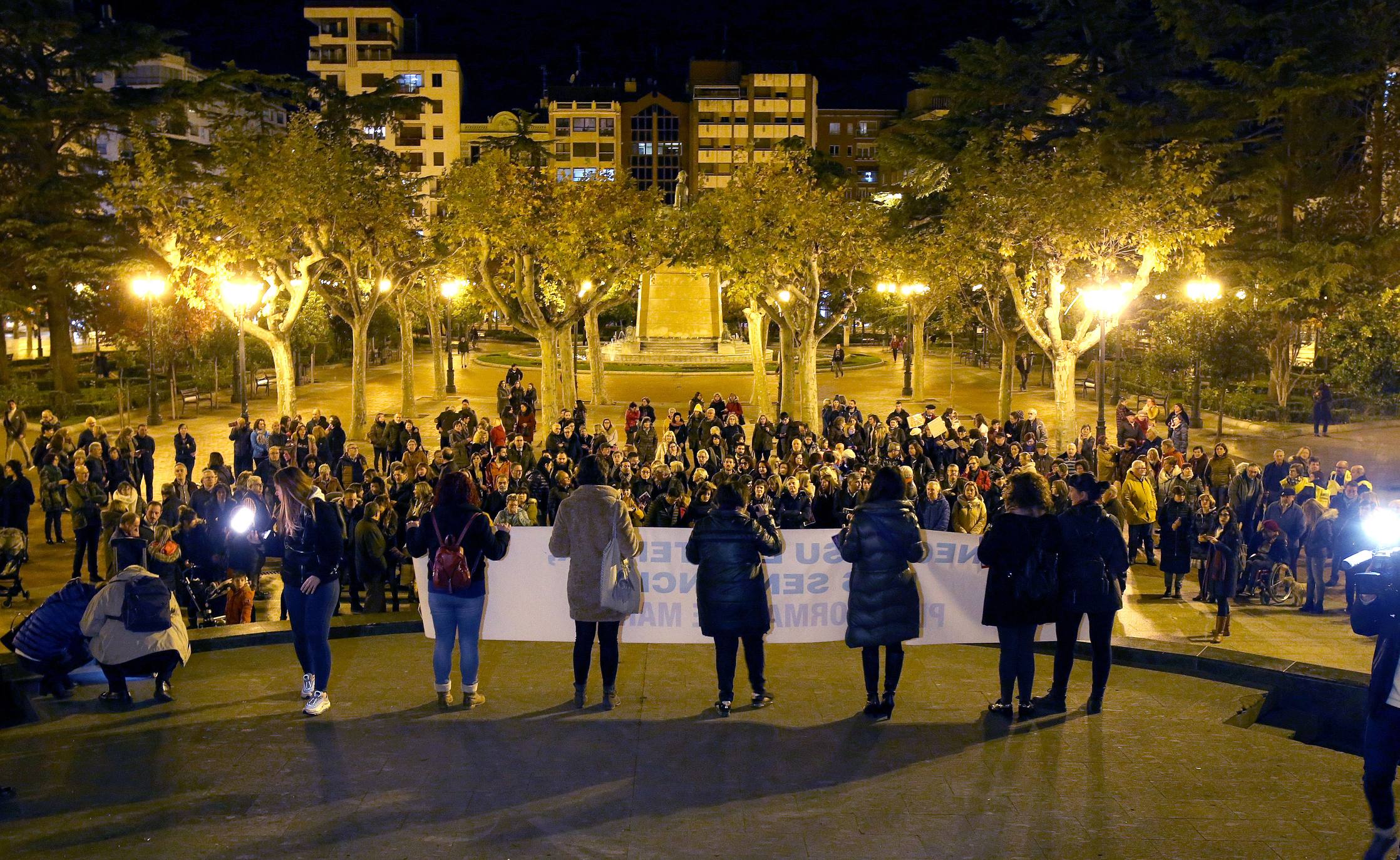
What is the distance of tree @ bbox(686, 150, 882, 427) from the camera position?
1256 inches

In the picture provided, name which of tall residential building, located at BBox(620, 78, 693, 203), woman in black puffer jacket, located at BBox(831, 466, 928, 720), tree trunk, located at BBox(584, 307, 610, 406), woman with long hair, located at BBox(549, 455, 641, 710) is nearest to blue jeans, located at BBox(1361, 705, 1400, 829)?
woman in black puffer jacket, located at BBox(831, 466, 928, 720)

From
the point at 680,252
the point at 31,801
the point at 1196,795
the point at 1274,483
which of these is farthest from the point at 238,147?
the point at 1196,795

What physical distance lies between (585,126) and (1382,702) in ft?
432

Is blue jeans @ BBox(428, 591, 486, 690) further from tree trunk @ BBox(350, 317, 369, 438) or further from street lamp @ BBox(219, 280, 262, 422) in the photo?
tree trunk @ BBox(350, 317, 369, 438)

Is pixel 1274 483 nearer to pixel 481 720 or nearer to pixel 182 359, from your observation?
pixel 481 720

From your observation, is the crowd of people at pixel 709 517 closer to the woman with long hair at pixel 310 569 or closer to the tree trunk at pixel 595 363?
the woman with long hair at pixel 310 569

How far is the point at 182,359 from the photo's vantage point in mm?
41719

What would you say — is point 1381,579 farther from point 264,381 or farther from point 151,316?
point 264,381

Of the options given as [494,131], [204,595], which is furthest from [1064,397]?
[494,131]

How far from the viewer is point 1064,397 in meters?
29.5

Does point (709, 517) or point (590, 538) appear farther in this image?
point (590, 538)

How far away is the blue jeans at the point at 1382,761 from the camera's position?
6445 millimetres

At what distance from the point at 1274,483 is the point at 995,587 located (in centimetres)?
1054

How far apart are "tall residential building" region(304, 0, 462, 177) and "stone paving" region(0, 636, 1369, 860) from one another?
113 m
